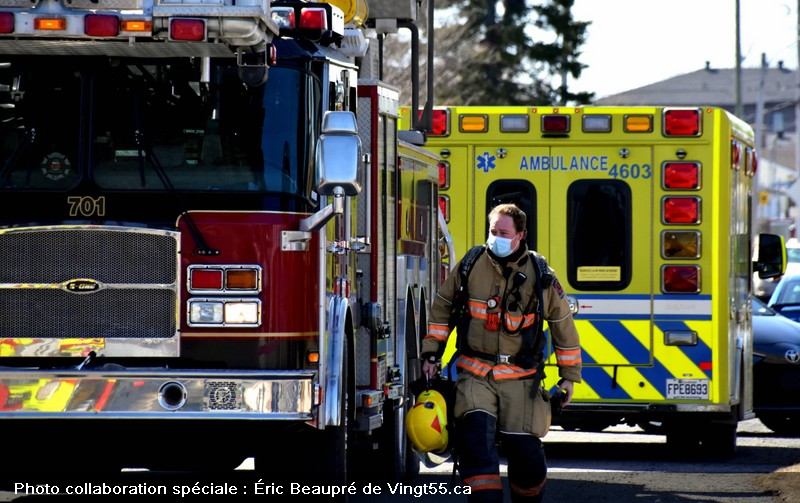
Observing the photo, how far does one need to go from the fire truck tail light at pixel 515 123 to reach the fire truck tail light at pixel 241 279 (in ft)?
18.9

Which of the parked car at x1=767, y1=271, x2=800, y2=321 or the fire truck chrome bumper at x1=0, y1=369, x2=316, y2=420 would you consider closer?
the fire truck chrome bumper at x1=0, y1=369, x2=316, y2=420

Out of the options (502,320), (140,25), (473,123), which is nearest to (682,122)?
(473,123)

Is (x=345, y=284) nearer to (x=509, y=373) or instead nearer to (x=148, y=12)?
(x=509, y=373)

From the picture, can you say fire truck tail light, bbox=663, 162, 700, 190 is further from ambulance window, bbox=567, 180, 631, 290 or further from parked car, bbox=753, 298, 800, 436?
parked car, bbox=753, 298, 800, 436

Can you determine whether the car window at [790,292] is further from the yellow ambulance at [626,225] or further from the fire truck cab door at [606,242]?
the fire truck cab door at [606,242]

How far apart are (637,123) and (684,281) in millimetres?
1307

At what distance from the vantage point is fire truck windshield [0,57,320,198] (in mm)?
8469

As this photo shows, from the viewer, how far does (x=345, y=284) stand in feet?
30.7

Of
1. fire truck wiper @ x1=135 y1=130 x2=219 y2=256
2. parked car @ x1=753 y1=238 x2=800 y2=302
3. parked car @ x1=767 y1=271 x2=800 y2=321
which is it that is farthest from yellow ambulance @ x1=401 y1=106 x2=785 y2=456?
parked car @ x1=753 y1=238 x2=800 y2=302

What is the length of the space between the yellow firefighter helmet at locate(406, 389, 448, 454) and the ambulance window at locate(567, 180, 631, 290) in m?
5.12

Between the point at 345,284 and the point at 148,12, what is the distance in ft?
7.27

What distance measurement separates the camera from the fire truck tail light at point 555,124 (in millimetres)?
13617

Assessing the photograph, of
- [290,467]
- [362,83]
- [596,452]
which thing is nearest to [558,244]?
[596,452]

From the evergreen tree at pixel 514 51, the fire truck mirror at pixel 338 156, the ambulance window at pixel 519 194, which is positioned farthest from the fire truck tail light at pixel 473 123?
the evergreen tree at pixel 514 51
